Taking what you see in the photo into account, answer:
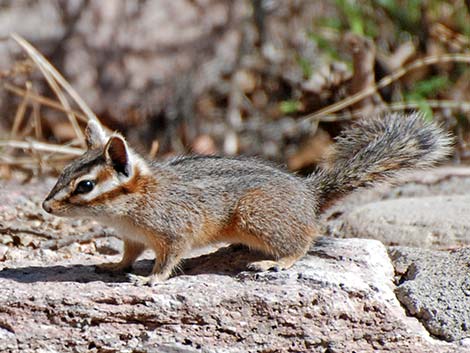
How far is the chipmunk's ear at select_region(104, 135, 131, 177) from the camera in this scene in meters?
4.38

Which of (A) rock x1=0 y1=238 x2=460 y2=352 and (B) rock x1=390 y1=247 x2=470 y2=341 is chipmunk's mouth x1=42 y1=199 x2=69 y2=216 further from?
(B) rock x1=390 y1=247 x2=470 y2=341

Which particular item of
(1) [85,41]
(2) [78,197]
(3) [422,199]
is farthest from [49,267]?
(1) [85,41]

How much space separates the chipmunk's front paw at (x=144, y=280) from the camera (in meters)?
4.34

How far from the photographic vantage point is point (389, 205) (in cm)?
595

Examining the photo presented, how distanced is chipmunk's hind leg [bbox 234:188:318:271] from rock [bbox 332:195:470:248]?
919mm

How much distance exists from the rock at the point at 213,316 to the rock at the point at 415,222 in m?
1.02

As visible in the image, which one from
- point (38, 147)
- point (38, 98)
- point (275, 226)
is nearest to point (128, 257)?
point (275, 226)

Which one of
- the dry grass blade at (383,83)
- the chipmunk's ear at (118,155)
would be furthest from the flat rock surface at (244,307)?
the dry grass blade at (383,83)

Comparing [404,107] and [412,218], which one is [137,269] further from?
[404,107]

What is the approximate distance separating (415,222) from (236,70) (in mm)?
4131

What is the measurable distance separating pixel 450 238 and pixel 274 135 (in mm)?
3827

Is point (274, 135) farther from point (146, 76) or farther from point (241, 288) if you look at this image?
point (241, 288)

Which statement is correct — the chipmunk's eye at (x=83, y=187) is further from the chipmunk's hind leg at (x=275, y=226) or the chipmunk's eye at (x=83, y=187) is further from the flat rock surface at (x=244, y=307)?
the chipmunk's hind leg at (x=275, y=226)

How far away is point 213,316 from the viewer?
4.16 metres
